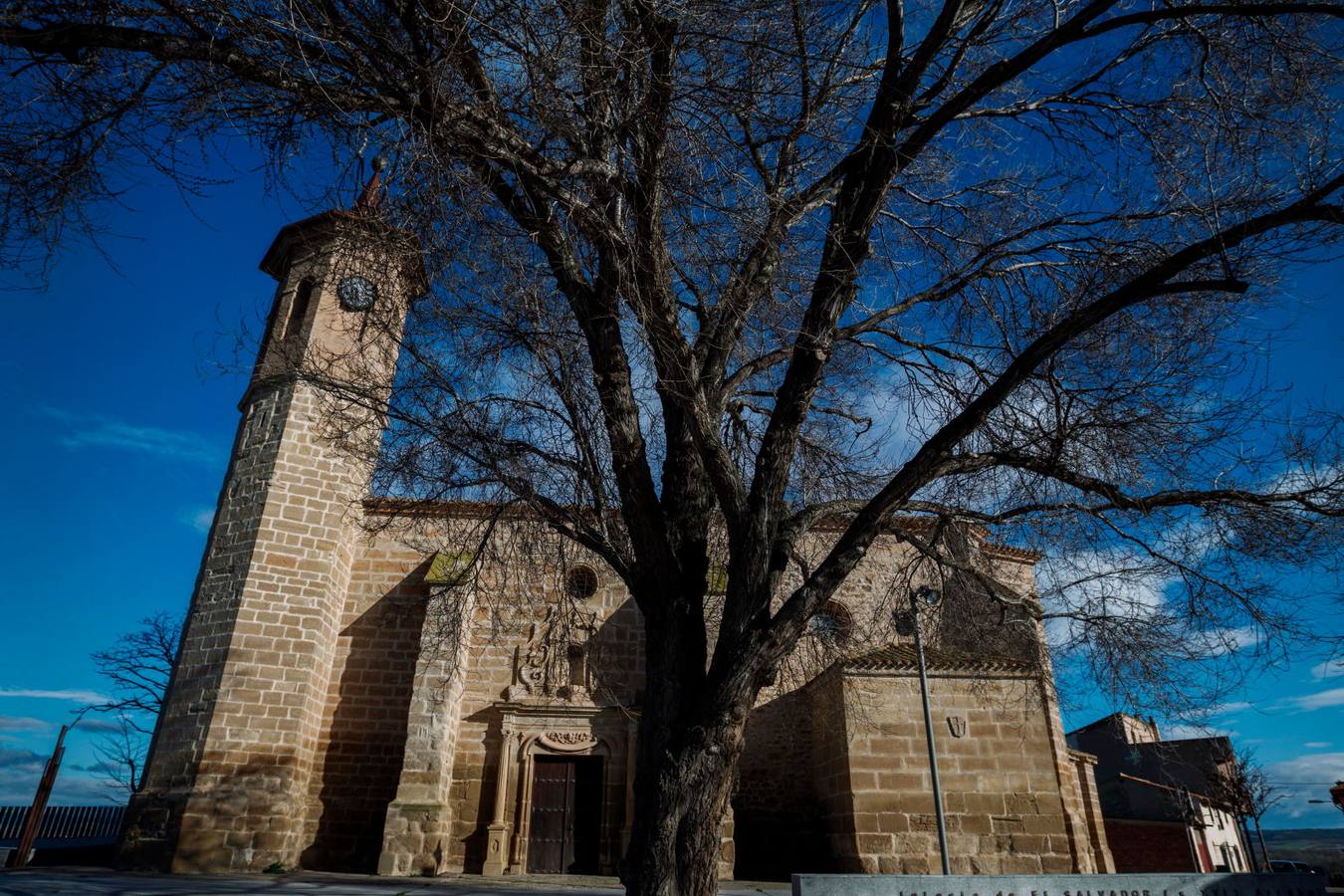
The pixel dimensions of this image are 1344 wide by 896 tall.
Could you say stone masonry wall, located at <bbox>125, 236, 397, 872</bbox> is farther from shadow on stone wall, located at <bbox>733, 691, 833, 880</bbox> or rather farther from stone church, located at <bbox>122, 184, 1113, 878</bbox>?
shadow on stone wall, located at <bbox>733, 691, 833, 880</bbox>

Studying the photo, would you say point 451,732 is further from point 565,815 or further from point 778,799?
point 778,799

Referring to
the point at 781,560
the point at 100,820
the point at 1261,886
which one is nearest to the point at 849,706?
the point at 1261,886

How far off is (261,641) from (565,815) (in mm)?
5595

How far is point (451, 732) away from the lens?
13.0m

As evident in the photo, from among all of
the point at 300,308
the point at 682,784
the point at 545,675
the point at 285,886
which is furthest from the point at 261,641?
the point at 682,784

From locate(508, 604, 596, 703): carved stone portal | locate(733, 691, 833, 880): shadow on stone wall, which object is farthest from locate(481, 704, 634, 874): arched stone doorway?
locate(733, 691, 833, 880): shadow on stone wall

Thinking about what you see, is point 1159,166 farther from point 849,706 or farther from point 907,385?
point 849,706

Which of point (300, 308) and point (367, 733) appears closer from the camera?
point (367, 733)

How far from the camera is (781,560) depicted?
4645 millimetres

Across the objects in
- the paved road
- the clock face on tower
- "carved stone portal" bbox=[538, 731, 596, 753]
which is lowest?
the paved road

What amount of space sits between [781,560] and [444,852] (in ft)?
32.7

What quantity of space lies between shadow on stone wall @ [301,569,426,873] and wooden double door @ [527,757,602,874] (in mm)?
2376

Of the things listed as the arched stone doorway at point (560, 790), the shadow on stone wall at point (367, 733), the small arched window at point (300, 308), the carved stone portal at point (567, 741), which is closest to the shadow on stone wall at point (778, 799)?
the arched stone doorway at point (560, 790)

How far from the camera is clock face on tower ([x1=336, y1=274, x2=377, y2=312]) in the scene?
4898mm
